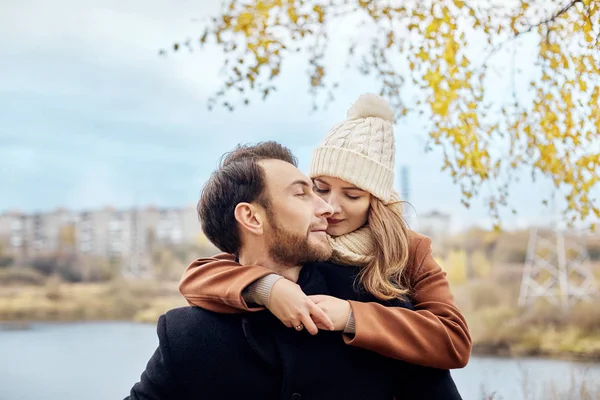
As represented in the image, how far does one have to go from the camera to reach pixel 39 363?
10008 millimetres

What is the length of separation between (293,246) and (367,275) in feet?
0.72

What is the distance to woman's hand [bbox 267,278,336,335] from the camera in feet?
5.22

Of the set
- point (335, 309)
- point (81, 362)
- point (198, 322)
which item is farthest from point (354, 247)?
point (81, 362)

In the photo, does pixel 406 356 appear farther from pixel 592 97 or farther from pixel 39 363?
pixel 39 363

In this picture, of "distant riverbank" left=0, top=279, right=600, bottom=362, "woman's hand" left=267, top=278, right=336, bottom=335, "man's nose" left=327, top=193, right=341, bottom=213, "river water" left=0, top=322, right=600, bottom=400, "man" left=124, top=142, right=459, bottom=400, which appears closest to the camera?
"woman's hand" left=267, top=278, right=336, bottom=335

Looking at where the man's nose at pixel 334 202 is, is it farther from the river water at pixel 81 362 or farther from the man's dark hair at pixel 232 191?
the river water at pixel 81 362

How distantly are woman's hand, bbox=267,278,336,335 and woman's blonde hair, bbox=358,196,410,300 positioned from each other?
219 millimetres

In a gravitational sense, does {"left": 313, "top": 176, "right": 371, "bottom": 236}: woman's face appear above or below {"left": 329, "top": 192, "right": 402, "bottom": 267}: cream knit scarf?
above

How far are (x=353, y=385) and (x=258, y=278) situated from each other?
0.35 metres

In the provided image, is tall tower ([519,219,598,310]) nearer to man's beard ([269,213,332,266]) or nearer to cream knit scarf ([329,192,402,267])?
cream knit scarf ([329,192,402,267])

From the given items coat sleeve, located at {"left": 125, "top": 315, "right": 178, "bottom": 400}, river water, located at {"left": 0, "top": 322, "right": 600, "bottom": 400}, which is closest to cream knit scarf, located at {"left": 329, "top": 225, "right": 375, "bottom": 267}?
coat sleeve, located at {"left": 125, "top": 315, "right": 178, "bottom": 400}

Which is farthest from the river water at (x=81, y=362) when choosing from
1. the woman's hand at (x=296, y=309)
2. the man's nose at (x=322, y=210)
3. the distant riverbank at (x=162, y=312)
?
the woman's hand at (x=296, y=309)

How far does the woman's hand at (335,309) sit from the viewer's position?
1.64 metres

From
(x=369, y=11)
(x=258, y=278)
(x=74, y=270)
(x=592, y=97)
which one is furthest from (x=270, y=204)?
(x=74, y=270)
